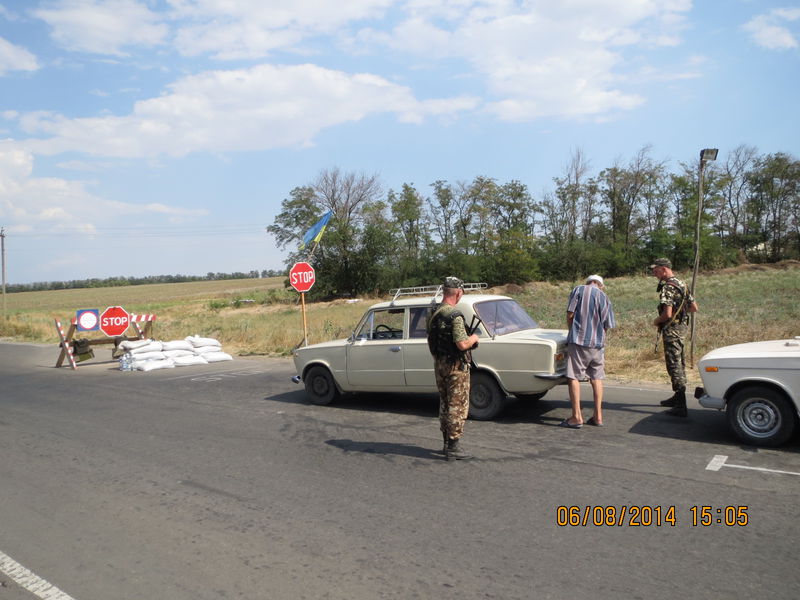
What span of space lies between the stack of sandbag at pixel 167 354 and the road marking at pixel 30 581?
1139 centimetres

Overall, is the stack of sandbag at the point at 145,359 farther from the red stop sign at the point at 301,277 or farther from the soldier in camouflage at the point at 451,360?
the soldier in camouflage at the point at 451,360

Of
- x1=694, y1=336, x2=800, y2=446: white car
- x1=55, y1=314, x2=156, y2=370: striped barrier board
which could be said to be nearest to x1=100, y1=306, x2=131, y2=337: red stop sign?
x1=55, y1=314, x2=156, y2=370: striped barrier board

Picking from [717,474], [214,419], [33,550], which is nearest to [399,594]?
[33,550]

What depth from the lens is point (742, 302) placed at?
25438 millimetres

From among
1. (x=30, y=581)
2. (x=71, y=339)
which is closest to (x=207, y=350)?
(x=71, y=339)

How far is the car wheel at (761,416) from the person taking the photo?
19.3 feet

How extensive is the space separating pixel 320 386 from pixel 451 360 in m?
3.88

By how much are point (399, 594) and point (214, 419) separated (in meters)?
5.74

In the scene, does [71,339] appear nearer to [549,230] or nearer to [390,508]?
[390,508]

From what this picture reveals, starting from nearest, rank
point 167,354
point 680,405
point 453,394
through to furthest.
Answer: point 453,394
point 680,405
point 167,354

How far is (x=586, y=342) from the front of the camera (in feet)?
23.2

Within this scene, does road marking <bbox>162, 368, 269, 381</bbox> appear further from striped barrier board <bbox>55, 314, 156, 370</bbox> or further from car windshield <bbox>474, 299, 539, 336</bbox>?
car windshield <bbox>474, 299, 539, 336</bbox>

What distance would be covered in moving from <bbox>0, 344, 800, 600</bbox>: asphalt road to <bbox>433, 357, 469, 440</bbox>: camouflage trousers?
0.39 meters

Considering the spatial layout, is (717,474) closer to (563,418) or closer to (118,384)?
(563,418)
